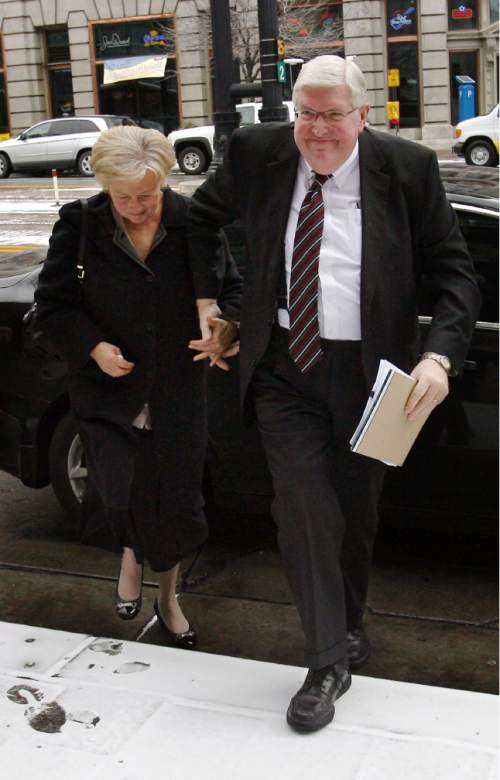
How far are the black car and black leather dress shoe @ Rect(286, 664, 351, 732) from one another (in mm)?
1189

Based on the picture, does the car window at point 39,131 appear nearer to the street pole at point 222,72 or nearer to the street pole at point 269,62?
the street pole at point 222,72

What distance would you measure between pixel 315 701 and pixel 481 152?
23295mm

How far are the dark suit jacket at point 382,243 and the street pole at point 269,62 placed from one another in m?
8.00

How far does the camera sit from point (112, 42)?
34.3 meters

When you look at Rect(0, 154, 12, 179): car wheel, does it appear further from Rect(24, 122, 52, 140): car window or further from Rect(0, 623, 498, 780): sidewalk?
Rect(0, 623, 498, 780): sidewalk

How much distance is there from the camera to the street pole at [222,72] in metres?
10.2

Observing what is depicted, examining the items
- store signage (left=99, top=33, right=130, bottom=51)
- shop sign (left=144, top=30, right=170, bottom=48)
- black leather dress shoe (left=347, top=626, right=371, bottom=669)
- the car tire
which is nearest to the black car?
black leather dress shoe (left=347, top=626, right=371, bottom=669)

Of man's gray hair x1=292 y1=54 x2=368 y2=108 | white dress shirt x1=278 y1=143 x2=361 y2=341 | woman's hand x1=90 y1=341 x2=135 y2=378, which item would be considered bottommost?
woman's hand x1=90 y1=341 x2=135 y2=378

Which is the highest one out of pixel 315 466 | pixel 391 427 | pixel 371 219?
pixel 371 219

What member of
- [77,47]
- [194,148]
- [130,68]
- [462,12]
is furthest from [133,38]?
[462,12]

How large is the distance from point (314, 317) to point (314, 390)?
226 mm

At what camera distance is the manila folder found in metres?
2.85

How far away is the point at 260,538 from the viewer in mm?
4996

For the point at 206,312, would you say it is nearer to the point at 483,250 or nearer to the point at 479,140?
the point at 483,250
